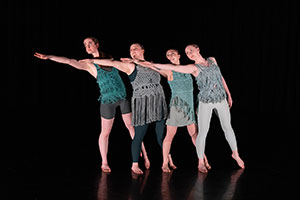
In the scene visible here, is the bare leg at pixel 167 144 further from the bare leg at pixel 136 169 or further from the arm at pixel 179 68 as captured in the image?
the arm at pixel 179 68

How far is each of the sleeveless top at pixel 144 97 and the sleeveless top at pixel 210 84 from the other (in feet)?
1.52

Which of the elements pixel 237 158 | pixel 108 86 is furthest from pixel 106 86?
pixel 237 158

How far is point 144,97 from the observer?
171 inches

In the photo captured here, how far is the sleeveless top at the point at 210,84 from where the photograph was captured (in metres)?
4.30

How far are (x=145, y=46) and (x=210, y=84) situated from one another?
4.59 m

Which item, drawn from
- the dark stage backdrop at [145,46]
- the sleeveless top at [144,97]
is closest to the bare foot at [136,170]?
the sleeveless top at [144,97]

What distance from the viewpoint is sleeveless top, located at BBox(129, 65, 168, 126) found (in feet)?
14.2

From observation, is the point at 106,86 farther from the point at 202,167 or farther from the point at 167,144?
the point at 202,167

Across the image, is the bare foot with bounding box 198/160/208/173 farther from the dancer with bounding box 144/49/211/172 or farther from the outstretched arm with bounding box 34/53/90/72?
the outstretched arm with bounding box 34/53/90/72

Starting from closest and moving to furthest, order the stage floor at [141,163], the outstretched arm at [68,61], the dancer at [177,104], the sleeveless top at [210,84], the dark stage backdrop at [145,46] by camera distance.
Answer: the stage floor at [141,163] < the outstretched arm at [68,61] < the sleeveless top at [210,84] < the dancer at [177,104] < the dark stage backdrop at [145,46]

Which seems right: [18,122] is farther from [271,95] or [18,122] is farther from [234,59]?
[271,95]

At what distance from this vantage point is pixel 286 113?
9.00 metres

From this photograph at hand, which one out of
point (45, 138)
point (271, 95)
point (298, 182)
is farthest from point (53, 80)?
point (298, 182)

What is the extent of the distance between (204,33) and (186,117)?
5039 mm
